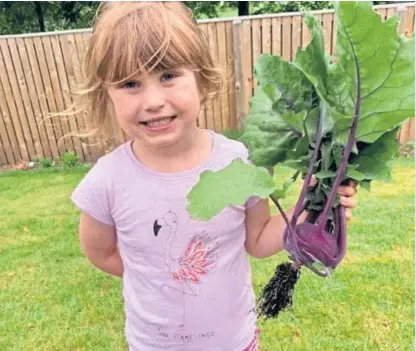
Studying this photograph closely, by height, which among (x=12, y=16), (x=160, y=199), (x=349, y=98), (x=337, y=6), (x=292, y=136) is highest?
(x=337, y=6)

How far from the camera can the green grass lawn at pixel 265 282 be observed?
2936mm

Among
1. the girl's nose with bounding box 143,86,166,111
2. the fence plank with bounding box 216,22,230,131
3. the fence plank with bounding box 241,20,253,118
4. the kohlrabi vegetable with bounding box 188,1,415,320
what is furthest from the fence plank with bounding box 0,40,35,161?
the kohlrabi vegetable with bounding box 188,1,415,320

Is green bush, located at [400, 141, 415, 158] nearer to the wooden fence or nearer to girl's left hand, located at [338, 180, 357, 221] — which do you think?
the wooden fence

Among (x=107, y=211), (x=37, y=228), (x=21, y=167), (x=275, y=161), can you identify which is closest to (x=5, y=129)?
(x=21, y=167)

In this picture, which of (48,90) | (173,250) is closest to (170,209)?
(173,250)

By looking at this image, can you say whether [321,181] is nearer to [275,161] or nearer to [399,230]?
[275,161]

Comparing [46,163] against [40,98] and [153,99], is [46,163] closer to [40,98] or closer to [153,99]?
[40,98]

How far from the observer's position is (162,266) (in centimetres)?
153

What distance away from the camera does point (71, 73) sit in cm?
707

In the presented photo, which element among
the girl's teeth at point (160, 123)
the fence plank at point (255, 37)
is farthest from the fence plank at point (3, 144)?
the girl's teeth at point (160, 123)

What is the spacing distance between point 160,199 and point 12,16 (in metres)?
12.3

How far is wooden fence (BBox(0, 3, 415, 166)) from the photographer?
21.6ft

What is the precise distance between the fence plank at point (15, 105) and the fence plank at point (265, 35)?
337cm

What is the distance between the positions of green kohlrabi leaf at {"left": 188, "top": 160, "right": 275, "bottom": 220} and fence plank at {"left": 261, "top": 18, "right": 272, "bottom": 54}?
5784 millimetres
